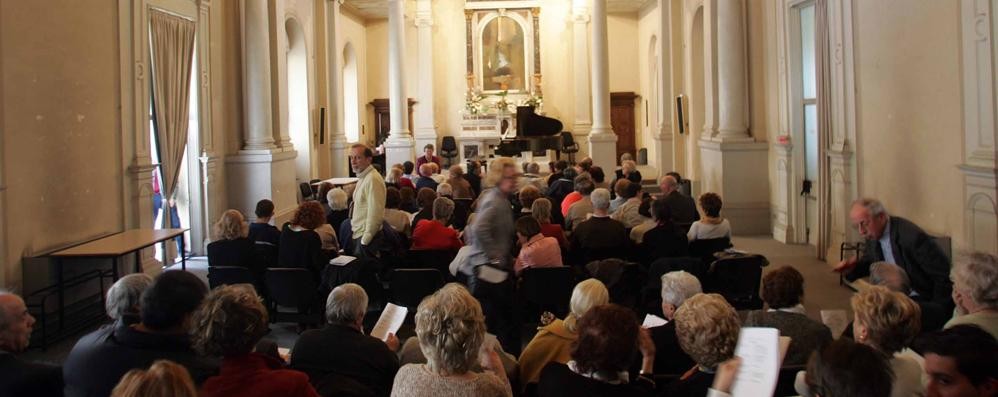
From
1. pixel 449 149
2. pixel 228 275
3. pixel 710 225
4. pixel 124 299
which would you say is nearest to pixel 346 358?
pixel 124 299

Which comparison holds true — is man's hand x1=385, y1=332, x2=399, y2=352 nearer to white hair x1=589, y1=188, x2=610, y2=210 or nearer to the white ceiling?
white hair x1=589, y1=188, x2=610, y2=210

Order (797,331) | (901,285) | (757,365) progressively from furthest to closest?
(901,285), (797,331), (757,365)

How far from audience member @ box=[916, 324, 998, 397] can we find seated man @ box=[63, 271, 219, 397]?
Result: 238 centimetres

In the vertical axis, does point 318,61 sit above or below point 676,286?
above

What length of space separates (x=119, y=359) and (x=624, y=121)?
19.4 m

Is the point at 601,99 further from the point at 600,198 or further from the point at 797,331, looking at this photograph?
the point at 797,331

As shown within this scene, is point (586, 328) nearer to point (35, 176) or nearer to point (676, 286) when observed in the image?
point (676, 286)

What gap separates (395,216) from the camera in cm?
793

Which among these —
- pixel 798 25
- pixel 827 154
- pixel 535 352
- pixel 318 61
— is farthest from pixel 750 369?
pixel 318 61

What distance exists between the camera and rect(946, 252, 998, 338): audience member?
3.67 m

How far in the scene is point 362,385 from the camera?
11.1ft

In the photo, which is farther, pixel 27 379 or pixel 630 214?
pixel 630 214

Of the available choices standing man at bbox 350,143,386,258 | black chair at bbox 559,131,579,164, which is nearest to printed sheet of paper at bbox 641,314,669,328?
standing man at bbox 350,143,386,258

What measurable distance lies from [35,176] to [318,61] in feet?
31.4
